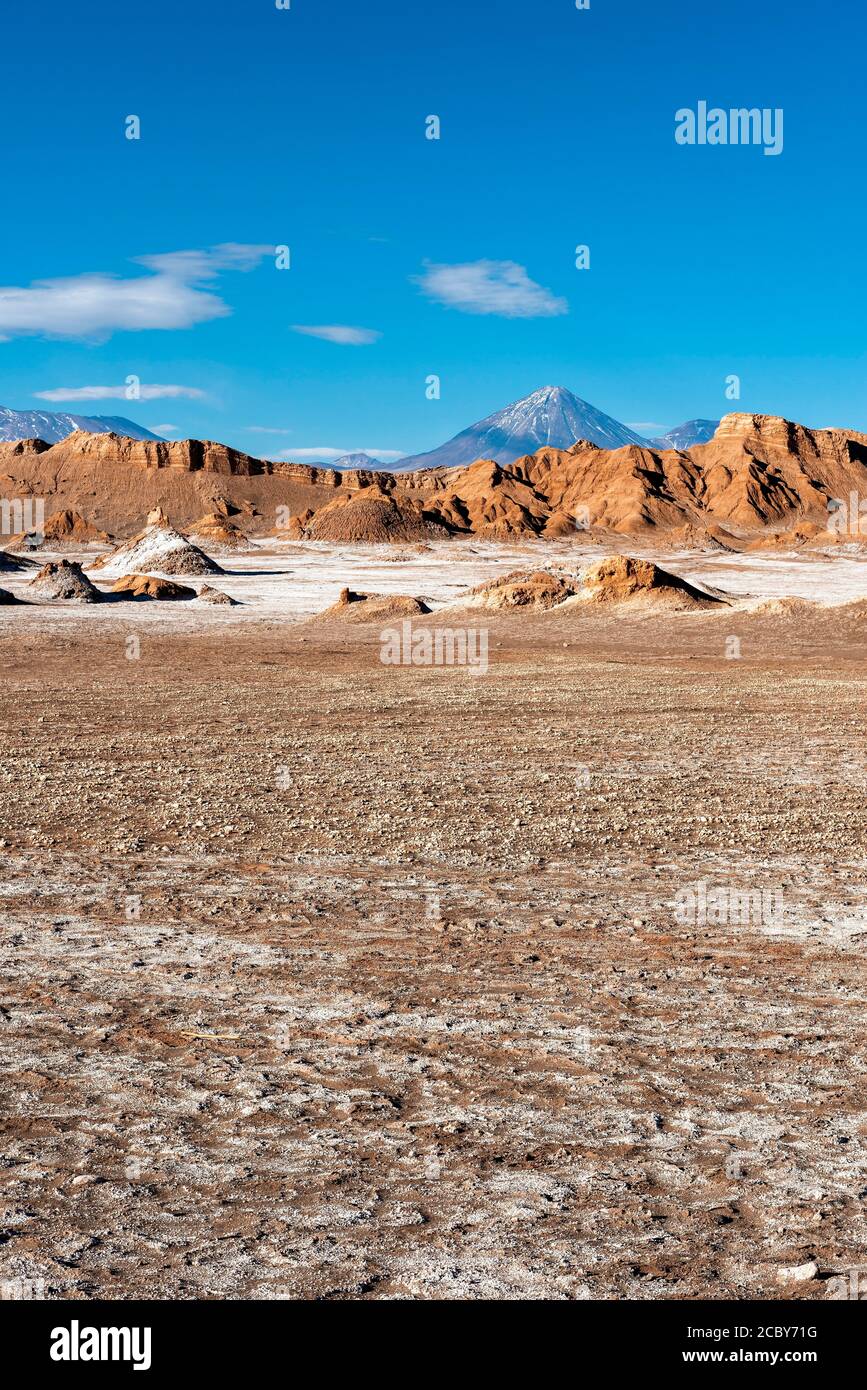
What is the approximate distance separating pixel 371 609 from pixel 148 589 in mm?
14791

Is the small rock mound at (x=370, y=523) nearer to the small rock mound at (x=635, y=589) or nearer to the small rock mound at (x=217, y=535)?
the small rock mound at (x=217, y=535)

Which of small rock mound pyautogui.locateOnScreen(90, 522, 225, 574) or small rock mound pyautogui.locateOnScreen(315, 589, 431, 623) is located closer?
small rock mound pyautogui.locateOnScreen(315, 589, 431, 623)

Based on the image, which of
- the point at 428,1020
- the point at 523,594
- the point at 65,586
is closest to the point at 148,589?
the point at 65,586

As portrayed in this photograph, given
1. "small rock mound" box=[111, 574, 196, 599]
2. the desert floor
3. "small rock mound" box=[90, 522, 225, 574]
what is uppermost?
"small rock mound" box=[90, 522, 225, 574]

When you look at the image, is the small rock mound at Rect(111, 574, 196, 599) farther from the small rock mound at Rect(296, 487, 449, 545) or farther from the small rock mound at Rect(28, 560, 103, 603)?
the small rock mound at Rect(296, 487, 449, 545)

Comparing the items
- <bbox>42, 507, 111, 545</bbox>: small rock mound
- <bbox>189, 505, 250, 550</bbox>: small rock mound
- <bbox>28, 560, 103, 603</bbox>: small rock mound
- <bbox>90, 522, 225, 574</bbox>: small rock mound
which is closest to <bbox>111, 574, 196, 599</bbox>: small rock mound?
<bbox>28, 560, 103, 603</bbox>: small rock mound

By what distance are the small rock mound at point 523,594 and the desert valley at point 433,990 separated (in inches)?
900

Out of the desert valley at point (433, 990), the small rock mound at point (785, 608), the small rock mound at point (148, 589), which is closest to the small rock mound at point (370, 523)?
the small rock mound at point (148, 589)

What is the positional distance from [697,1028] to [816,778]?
8696mm

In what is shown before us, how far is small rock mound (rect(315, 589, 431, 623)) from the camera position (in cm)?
4544

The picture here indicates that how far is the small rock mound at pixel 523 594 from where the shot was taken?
47.1 meters

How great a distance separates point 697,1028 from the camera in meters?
6.69

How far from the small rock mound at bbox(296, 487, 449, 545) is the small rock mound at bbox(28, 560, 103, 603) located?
218 feet
